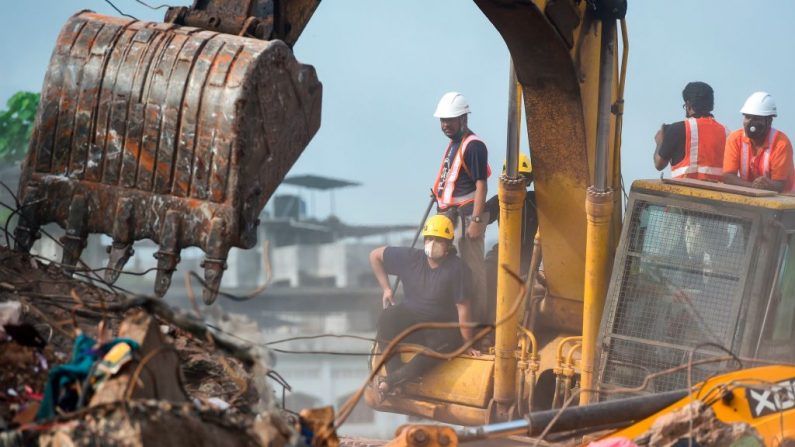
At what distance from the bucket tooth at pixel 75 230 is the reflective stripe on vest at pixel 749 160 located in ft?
→ 12.7

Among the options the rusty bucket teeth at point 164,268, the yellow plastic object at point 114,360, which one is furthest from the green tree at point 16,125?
the yellow plastic object at point 114,360

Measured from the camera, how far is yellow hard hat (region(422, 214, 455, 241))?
8.13 metres

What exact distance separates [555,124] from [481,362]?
169 centimetres

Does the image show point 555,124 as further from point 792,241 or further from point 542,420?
point 542,420

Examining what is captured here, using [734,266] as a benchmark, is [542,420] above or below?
below

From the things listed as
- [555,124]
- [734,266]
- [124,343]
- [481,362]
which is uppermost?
[555,124]

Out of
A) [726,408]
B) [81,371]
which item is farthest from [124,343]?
[726,408]

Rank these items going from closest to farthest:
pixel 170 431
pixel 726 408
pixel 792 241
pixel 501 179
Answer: pixel 170 431 → pixel 726 408 → pixel 792 241 → pixel 501 179

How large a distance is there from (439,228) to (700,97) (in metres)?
1.79

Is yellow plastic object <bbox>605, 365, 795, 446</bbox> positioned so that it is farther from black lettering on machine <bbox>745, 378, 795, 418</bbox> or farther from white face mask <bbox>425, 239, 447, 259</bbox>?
white face mask <bbox>425, 239, 447, 259</bbox>

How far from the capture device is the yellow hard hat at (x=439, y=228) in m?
8.13

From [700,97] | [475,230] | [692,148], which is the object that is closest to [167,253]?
[475,230]

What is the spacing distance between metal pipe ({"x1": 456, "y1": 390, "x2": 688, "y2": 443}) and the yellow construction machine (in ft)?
0.04

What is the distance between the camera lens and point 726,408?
16.5ft
